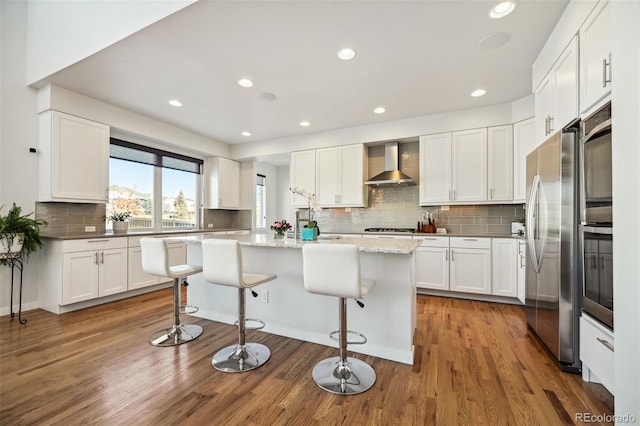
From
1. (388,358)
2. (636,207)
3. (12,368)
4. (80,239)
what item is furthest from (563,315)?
(80,239)

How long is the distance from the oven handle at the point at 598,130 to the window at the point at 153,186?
5.47 meters

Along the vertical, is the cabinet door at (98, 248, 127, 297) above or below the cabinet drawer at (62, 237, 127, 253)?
below

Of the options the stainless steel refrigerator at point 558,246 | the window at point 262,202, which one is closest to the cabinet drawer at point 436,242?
the stainless steel refrigerator at point 558,246

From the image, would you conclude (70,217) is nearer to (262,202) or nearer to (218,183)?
(218,183)

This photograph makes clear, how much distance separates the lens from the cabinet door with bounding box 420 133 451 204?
13.6ft

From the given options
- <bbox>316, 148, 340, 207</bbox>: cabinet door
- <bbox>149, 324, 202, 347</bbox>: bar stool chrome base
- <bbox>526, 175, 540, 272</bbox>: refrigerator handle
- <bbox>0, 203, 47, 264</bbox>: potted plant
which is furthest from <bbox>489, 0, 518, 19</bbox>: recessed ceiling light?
<bbox>0, 203, 47, 264</bbox>: potted plant

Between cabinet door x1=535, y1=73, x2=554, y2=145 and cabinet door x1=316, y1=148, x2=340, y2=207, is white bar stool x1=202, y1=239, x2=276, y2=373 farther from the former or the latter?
cabinet door x1=316, y1=148, x2=340, y2=207

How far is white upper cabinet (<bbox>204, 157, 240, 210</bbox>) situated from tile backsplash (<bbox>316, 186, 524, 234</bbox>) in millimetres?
2015

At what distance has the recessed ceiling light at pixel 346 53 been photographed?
8.27 ft

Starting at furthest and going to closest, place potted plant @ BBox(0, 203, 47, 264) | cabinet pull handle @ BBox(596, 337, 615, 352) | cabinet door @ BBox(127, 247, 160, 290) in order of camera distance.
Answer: cabinet door @ BBox(127, 247, 160, 290), potted plant @ BBox(0, 203, 47, 264), cabinet pull handle @ BBox(596, 337, 615, 352)

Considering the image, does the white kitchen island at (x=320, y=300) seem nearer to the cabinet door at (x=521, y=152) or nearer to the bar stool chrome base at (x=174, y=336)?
the bar stool chrome base at (x=174, y=336)

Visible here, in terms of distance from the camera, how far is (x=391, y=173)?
177 inches

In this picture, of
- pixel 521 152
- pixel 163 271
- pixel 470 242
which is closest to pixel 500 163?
pixel 521 152

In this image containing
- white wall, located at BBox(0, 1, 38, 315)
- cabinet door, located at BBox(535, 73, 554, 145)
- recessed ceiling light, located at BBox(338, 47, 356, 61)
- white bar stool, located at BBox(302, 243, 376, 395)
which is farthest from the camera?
white wall, located at BBox(0, 1, 38, 315)
